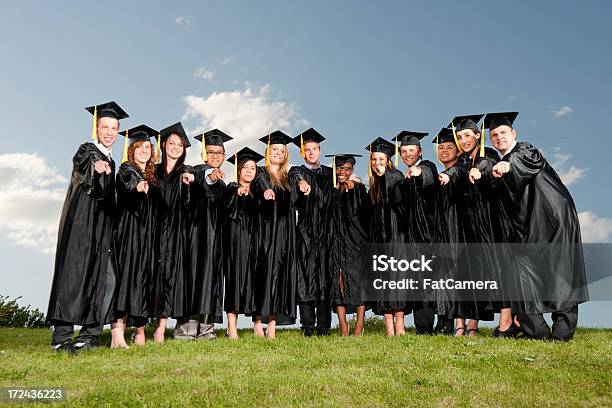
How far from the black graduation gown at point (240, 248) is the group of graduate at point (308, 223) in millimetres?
18

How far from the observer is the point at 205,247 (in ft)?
30.9

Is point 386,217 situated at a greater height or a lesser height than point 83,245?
greater

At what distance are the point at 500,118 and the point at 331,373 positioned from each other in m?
5.17

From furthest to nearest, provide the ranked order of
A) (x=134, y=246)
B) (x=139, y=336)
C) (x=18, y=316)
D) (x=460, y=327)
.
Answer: (x=18, y=316) → (x=460, y=327) → (x=139, y=336) → (x=134, y=246)

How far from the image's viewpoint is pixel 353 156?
10000 mm

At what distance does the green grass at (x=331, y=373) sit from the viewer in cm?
532

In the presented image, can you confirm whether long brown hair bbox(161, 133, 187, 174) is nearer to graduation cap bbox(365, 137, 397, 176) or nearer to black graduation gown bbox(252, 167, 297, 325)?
black graduation gown bbox(252, 167, 297, 325)

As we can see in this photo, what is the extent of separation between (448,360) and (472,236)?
3.27 metres

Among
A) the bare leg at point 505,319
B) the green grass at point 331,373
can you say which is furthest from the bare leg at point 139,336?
the bare leg at point 505,319

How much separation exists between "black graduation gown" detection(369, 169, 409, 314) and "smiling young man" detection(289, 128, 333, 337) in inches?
31.8

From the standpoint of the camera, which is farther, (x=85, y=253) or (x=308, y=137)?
(x=308, y=137)

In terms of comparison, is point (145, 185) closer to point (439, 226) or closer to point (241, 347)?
point (241, 347)

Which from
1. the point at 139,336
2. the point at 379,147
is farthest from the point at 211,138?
the point at 139,336

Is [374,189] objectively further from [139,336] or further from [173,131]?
[139,336]
